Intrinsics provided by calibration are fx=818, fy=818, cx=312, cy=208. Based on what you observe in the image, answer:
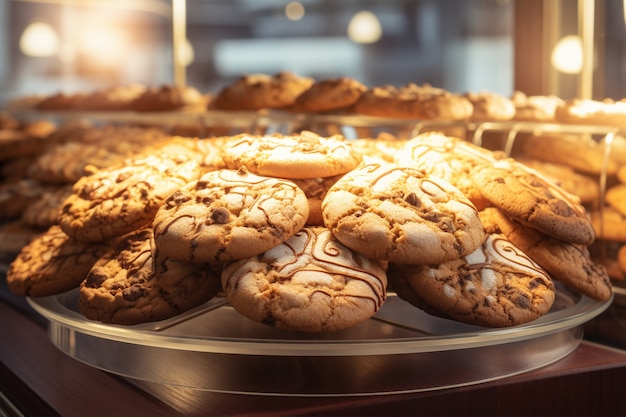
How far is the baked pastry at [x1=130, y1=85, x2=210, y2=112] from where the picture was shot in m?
3.02

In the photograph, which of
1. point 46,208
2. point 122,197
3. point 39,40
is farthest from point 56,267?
point 39,40

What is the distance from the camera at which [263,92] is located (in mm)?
2566

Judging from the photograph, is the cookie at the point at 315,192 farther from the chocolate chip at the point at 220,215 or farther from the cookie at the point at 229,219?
the chocolate chip at the point at 220,215

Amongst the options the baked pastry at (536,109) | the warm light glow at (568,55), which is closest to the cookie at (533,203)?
the baked pastry at (536,109)

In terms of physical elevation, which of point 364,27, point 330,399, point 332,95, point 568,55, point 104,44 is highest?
point 364,27

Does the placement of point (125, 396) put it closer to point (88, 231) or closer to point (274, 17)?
point (88, 231)

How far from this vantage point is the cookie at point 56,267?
1.67m

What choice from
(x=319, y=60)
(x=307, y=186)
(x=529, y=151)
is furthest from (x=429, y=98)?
(x=319, y=60)

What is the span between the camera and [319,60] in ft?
23.0

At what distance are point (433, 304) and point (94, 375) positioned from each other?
626mm

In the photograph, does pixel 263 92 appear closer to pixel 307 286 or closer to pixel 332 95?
pixel 332 95

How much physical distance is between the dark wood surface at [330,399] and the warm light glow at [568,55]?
5.48 feet

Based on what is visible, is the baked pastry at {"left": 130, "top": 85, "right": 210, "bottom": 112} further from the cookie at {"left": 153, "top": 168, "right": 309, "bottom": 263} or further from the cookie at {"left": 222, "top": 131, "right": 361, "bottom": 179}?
the cookie at {"left": 153, "top": 168, "right": 309, "bottom": 263}

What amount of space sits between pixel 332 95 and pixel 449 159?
71cm
